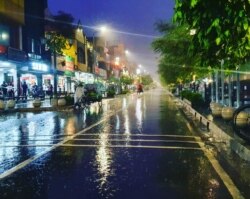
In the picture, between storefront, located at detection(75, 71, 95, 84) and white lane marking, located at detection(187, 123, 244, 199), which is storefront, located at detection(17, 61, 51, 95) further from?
white lane marking, located at detection(187, 123, 244, 199)

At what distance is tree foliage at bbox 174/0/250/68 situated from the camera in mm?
7680

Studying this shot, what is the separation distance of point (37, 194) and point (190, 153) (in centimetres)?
534

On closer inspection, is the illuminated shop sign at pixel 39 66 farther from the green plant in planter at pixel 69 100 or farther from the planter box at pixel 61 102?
the planter box at pixel 61 102

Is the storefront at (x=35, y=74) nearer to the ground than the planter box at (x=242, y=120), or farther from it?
farther from it

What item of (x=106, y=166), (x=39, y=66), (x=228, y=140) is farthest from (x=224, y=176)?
(x=39, y=66)

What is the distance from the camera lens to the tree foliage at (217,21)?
7.68 metres

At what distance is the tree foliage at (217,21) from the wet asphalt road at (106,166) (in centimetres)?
235

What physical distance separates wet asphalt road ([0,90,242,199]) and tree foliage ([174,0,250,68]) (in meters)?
2.35

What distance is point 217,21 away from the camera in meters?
7.71

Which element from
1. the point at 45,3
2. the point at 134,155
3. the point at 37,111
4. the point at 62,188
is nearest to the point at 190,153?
the point at 134,155

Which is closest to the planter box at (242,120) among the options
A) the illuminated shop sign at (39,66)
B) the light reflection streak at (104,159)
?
the light reflection streak at (104,159)

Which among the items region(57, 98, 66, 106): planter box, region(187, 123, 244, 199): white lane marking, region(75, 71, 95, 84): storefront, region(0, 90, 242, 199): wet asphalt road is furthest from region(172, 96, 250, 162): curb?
region(75, 71, 95, 84): storefront

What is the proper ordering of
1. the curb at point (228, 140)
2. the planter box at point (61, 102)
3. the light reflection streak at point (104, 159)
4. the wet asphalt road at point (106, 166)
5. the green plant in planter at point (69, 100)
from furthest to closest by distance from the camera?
the green plant in planter at point (69, 100), the planter box at point (61, 102), the curb at point (228, 140), the light reflection streak at point (104, 159), the wet asphalt road at point (106, 166)

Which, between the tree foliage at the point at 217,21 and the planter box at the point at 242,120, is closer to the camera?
the tree foliage at the point at 217,21
